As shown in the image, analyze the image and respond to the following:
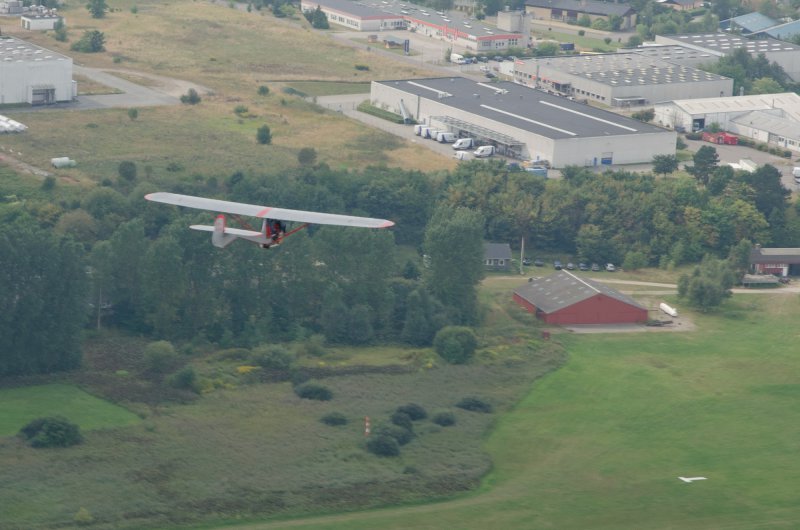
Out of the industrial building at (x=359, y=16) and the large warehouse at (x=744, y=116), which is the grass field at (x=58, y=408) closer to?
the large warehouse at (x=744, y=116)

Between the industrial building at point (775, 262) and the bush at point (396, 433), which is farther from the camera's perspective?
the industrial building at point (775, 262)

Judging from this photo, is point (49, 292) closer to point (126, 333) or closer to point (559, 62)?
point (126, 333)

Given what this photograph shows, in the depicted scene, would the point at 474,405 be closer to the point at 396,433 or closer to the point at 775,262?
the point at 396,433

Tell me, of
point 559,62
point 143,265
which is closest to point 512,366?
point 143,265

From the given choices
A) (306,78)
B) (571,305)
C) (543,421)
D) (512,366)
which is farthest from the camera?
(306,78)

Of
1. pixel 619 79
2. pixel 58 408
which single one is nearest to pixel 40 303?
pixel 58 408


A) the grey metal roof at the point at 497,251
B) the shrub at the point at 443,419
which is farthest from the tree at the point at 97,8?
the shrub at the point at 443,419

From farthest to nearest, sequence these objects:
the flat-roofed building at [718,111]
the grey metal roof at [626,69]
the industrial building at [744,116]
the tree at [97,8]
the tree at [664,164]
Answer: the tree at [97,8] → the grey metal roof at [626,69] → the flat-roofed building at [718,111] → the industrial building at [744,116] → the tree at [664,164]
